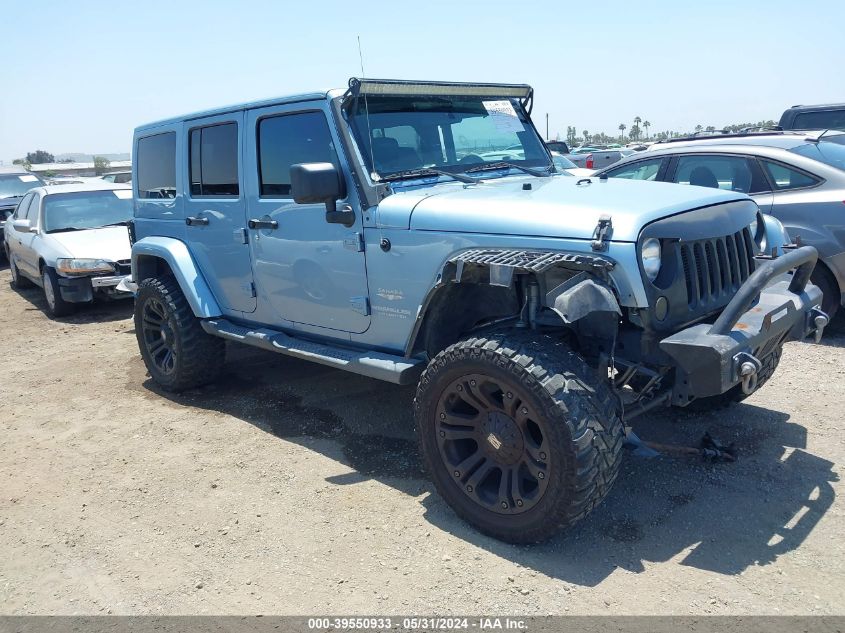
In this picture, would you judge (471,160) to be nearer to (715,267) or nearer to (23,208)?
(715,267)

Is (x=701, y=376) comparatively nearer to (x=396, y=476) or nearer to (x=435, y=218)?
(x=435, y=218)

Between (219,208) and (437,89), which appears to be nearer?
(437,89)

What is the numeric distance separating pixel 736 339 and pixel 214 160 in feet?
12.3

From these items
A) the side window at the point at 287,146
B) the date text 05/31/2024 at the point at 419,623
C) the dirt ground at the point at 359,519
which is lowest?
the date text 05/31/2024 at the point at 419,623

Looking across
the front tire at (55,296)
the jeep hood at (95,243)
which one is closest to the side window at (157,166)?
the jeep hood at (95,243)

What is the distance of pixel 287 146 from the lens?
174 inches

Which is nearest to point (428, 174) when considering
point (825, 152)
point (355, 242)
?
point (355, 242)

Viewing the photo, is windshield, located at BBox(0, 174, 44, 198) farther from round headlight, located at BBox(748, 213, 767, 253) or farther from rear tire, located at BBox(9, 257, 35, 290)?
round headlight, located at BBox(748, 213, 767, 253)

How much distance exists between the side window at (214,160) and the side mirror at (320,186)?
124 cm

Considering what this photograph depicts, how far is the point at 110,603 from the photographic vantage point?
121 inches

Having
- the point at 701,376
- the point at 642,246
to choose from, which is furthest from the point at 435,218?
the point at 701,376

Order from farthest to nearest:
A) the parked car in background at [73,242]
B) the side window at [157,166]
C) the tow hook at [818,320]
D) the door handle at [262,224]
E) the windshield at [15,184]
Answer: the windshield at [15,184], the parked car in background at [73,242], the side window at [157,166], the door handle at [262,224], the tow hook at [818,320]

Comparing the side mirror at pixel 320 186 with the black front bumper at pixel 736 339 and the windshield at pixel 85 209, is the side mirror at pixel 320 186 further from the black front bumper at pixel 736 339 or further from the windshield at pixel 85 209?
the windshield at pixel 85 209

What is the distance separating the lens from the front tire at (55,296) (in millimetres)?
8875
